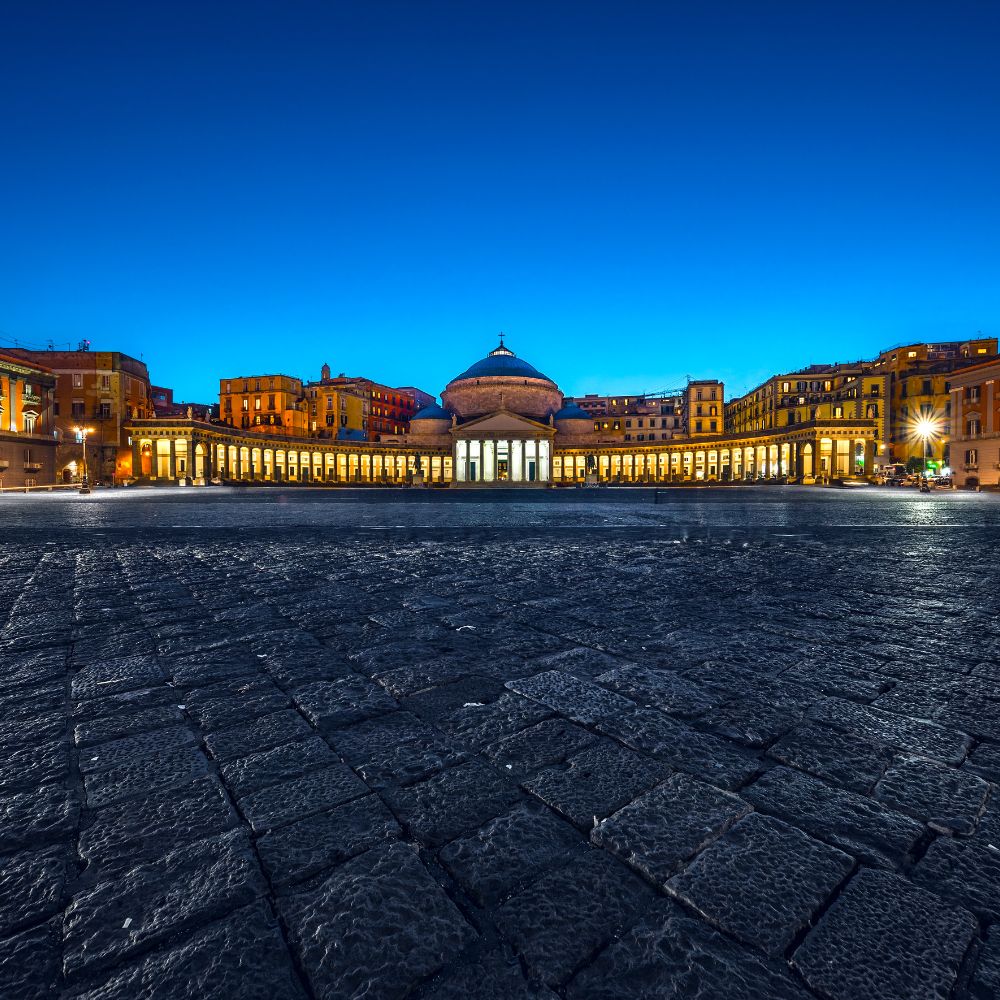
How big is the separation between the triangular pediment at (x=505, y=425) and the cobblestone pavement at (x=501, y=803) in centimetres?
7279

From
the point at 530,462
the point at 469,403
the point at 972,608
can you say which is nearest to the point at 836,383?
the point at 530,462

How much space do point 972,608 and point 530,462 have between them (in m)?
74.1

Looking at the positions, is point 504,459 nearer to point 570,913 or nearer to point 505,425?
point 505,425

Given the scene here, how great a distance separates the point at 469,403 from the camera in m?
87.7

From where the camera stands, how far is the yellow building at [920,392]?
6212 centimetres

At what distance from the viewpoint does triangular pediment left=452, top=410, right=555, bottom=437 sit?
7631cm

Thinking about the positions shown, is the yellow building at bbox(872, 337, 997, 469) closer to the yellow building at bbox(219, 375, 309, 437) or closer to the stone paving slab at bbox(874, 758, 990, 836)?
the stone paving slab at bbox(874, 758, 990, 836)

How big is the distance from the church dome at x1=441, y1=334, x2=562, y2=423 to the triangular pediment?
7.12m

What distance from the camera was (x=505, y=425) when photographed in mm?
76875

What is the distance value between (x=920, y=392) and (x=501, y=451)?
4940 cm

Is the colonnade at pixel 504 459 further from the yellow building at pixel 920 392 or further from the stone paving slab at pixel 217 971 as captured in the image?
the stone paving slab at pixel 217 971

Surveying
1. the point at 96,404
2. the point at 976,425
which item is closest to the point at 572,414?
the point at 976,425

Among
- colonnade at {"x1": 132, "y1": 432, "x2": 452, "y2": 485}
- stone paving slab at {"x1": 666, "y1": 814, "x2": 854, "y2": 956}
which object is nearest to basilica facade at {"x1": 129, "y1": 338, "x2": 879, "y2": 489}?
colonnade at {"x1": 132, "y1": 432, "x2": 452, "y2": 485}

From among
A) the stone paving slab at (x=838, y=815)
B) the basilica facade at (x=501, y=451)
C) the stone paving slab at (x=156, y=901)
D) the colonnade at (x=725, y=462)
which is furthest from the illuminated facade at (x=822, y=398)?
the stone paving slab at (x=156, y=901)
